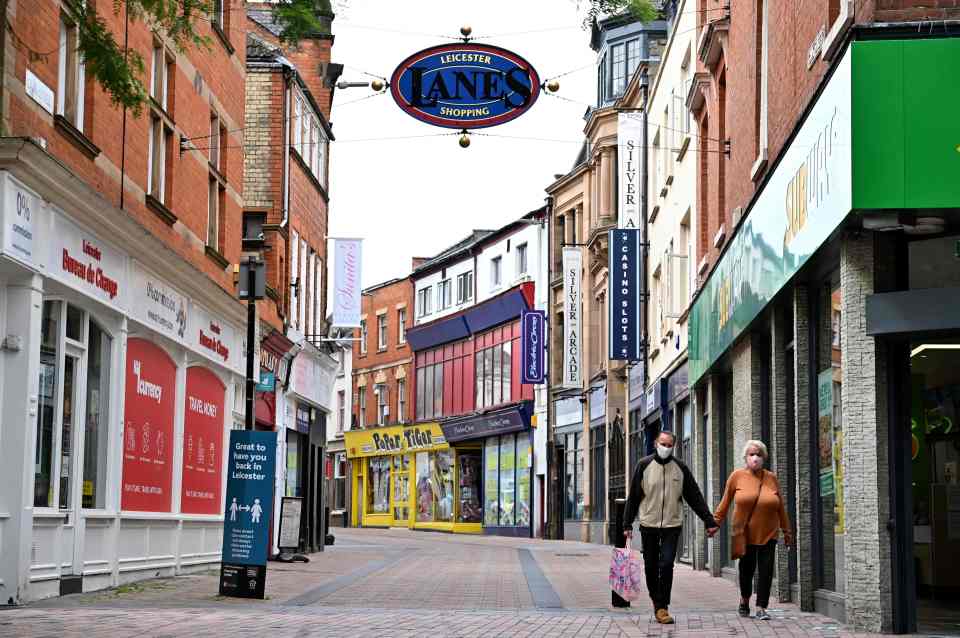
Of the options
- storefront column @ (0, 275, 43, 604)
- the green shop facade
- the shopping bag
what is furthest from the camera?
the shopping bag

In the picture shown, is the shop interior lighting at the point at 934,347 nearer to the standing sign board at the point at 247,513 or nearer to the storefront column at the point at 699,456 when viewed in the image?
the standing sign board at the point at 247,513

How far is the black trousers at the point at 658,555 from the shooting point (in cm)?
1347

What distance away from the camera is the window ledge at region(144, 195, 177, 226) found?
19.0 metres

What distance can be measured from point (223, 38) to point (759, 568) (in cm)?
1295

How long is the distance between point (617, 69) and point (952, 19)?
108 feet

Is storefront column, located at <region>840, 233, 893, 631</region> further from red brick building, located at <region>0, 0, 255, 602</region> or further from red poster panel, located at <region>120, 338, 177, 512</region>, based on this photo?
red poster panel, located at <region>120, 338, 177, 512</region>

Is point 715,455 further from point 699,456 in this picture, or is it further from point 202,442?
point 202,442

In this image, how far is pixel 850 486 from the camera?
468 inches

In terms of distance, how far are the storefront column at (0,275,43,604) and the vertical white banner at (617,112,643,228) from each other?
883 inches

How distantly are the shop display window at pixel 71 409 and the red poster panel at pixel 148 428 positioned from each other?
2.49 feet

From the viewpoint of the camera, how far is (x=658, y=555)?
13953mm

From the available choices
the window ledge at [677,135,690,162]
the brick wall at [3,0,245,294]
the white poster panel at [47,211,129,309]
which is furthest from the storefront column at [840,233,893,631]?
the window ledge at [677,135,690,162]

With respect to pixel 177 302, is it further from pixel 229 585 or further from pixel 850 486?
pixel 850 486

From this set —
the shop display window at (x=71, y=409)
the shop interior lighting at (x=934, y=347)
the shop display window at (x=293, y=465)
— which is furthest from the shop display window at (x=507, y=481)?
the shop interior lighting at (x=934, y=347)
